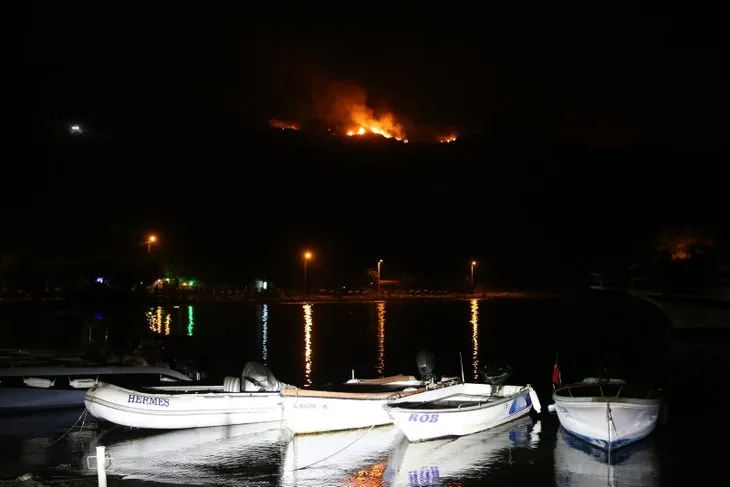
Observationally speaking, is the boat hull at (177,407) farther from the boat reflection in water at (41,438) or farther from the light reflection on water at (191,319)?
the light reflection on water at (191,319)

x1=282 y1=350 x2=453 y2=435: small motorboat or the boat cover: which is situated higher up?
the boat cover

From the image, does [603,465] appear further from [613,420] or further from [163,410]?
[163,410]

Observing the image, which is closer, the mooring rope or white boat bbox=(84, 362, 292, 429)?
the mooring rope

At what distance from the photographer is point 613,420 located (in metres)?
17.3

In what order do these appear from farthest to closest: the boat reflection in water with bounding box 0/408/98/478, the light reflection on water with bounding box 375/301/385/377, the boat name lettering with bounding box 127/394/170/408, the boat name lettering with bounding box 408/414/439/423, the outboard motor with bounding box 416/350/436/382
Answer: the light reflection on water with bounding box 375/301/385/377
the outboard motor with bounding box 416/350/436/382
the boat name lettering with bounding box 127/394/170/408
the boat name lettering with bounding box 408/414/439/423
the boat reflection in water with bounding box 0/408/98/478

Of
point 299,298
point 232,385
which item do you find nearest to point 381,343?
point 232,385

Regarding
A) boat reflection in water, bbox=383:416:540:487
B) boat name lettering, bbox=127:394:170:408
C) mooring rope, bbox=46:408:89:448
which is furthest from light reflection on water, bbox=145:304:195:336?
boat reflection in water, bbox=383:416:540:487

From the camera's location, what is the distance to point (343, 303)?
280 ft

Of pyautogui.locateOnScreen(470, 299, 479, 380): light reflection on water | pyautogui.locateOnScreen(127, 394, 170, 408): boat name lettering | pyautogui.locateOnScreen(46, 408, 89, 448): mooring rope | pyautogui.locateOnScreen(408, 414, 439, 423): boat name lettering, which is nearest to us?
pyautogui.locateOnScreen(408, 414, 439, 423): boat name lettering

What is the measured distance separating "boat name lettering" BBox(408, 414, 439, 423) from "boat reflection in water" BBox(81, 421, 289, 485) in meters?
3.43

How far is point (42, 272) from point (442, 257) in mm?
75583

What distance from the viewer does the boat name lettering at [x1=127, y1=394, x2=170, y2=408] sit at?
64.6ft

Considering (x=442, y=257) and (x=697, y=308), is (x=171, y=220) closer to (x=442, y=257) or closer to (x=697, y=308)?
(x=442, y=257)

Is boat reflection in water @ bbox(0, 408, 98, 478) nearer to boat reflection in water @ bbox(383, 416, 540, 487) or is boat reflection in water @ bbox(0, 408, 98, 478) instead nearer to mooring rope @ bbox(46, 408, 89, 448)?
mooring rope @ bbox(46, 408, 89, 448)
